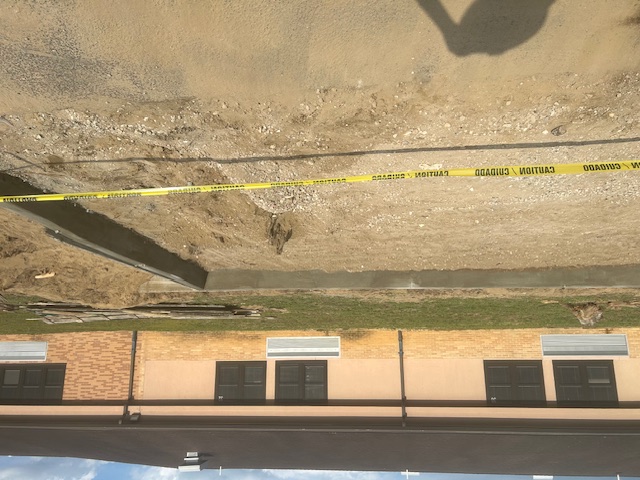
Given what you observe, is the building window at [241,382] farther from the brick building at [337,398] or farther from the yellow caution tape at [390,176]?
the yellow caution tape at [390,176]

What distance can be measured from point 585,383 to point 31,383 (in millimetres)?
14381

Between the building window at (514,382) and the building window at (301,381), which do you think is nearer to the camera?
the building window at (514,382)

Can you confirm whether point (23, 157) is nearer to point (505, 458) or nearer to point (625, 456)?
point (505, 458)

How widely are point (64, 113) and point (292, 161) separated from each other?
2861 millimetres

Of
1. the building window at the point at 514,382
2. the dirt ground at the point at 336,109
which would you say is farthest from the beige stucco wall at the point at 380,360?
the dirt ground at the point at 336,109

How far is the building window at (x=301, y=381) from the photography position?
11.8 metres

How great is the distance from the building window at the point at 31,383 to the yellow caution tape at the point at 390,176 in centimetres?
780

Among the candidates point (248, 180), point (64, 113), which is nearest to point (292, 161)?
point (248, 180)

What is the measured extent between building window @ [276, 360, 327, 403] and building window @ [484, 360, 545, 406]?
4.07m

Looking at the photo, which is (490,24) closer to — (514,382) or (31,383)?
(514,382)

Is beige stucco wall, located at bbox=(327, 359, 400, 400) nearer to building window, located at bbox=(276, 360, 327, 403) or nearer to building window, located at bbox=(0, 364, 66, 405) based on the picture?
building window, located at bbox=(276, 360, 327, 403)

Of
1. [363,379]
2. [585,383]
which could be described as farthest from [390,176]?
[585,383]

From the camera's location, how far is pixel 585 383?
10.9 m

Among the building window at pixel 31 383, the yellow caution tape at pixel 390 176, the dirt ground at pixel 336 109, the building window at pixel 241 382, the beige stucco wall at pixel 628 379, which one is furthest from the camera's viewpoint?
the building window at pixel 31 383
